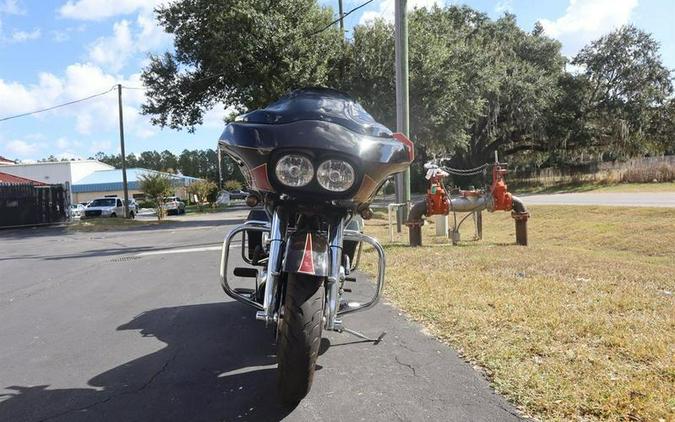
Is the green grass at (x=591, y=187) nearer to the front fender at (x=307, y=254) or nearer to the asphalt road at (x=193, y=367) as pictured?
the asphalt road at (x=193, y=367)

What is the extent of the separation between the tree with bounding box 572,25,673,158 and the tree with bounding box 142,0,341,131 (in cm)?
2441

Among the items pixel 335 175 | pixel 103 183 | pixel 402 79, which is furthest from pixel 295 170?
pixel 103 183

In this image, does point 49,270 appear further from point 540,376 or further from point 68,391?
point 540,376

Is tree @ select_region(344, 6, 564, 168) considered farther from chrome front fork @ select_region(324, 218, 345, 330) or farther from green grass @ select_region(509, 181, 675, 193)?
chrome front fork @ select_region(324, 218, 345, 330)

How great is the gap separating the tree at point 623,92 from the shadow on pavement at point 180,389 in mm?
38434

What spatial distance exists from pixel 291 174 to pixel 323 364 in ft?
5.10

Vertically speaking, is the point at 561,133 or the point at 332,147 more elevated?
the point at 561,133

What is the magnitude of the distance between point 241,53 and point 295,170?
16.8 meters

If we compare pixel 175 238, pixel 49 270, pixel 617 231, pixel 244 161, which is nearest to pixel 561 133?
pixel 617 231

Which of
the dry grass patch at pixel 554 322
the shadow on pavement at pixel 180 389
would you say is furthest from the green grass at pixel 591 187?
the shadow on pavement at pixel 180 389

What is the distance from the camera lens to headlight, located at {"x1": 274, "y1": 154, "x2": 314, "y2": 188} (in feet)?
10.1

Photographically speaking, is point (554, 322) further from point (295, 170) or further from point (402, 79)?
point (402, 79)

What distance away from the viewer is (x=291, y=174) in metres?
3.10

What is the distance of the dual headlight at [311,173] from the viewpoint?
3.09m
